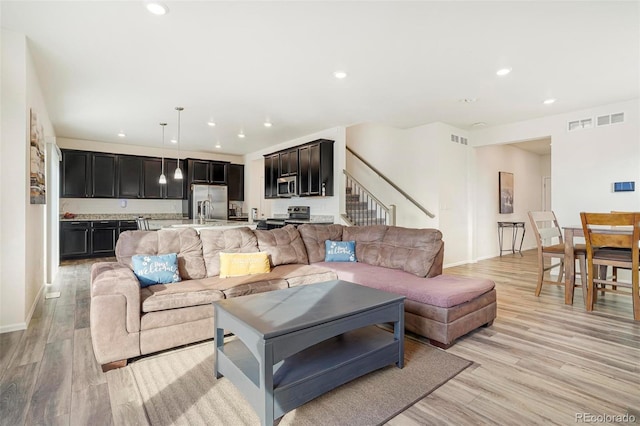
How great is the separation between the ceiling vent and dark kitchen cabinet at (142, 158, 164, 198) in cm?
894

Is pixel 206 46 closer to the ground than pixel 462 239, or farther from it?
farther from it

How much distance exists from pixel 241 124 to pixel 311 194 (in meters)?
1.82

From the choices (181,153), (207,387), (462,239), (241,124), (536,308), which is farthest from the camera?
(181,153)

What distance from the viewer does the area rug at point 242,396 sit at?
5.92 feet

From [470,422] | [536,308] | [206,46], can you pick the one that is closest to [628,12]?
[536,308]

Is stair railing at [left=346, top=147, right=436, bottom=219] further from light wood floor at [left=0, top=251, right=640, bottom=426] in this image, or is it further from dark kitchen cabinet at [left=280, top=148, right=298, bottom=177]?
light wood floor at [left=0, top=251, right=640, bottom=426]

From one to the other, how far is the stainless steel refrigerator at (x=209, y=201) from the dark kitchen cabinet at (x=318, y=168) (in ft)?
10.3

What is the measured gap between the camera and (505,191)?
25.8 ft

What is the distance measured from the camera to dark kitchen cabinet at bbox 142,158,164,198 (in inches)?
320

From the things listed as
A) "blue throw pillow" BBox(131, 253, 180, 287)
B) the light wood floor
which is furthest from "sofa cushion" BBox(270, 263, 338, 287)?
the light wood floor

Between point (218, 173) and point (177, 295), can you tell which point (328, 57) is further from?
point (218, 173)

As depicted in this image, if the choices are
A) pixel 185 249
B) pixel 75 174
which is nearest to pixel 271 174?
pixel 75 174

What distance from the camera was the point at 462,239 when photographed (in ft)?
21.8

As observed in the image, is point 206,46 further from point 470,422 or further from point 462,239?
point 462,239
